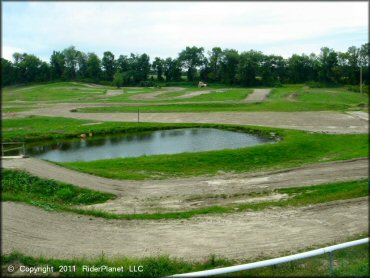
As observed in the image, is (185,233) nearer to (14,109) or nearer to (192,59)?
(14,109)

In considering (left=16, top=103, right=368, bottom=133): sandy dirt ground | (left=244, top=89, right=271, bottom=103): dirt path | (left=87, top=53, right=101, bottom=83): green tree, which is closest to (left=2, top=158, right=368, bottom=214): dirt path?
(left=16, top=103, right=368, bottom=133): sandy dirt ground

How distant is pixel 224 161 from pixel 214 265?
60.2 feet

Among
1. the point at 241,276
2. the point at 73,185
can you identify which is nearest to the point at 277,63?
the point at 73,185

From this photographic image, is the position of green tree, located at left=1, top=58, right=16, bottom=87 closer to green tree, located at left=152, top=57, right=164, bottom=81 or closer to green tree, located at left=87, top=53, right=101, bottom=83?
green tree, located at left=87, top=53, right=101, bottom=83

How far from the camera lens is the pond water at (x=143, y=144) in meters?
38.0

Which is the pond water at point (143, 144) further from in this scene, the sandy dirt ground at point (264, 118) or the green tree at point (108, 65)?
the green tree at point (108, 65)

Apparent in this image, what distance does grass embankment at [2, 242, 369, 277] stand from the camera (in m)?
9.86

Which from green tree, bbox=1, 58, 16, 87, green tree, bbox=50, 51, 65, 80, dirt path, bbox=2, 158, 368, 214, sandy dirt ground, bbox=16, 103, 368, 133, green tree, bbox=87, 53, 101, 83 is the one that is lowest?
dirt path, bbox=2, 158, 368, 214

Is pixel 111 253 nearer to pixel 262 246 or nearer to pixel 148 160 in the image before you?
pixel 262 246

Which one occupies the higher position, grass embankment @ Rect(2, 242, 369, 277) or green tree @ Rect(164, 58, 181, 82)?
green tree @ Rect(164, 58, 181, 82)

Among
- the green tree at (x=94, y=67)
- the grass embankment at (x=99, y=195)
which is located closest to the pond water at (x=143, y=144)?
A: the grass embankment at (x=99, y=195)

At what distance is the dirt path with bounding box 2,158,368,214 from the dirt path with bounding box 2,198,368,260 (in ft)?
10.6

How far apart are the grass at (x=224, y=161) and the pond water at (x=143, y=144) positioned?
5.33m

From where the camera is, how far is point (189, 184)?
2462 cm
